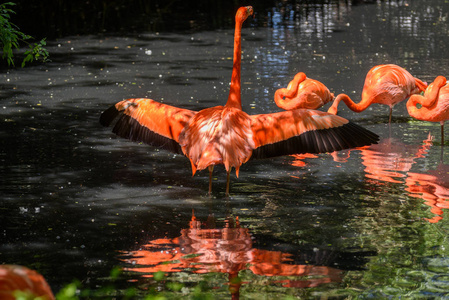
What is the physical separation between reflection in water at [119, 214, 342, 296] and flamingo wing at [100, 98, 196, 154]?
1162mm

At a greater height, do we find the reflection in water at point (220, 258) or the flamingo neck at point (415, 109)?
A: the flamingo neck at point (415, 109)

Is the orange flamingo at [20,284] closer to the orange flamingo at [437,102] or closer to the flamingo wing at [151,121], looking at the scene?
the flamingo wing at [151,121]

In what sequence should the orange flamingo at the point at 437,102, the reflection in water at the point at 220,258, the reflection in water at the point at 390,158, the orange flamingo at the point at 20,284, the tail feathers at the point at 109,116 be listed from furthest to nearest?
the orange flamingo at the point at 437,102 < the reflection in water at the point at 390,158 < the tail feathers at the point at 109,116 < the reflection in water at the point at 220,258 < the orange flamingo at the point at 20,284

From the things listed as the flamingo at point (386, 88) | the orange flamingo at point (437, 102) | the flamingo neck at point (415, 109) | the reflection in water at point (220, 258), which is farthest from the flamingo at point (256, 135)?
the flamingo at point (386, 88)

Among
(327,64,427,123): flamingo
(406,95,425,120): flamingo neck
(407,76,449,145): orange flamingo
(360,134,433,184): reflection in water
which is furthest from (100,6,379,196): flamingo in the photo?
(327,64,427,123): flamingo

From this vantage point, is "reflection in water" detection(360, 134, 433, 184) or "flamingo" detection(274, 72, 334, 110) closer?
"reflection in water" detection(360, 134, 433, 184)

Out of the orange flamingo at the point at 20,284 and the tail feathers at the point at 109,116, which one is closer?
the orange flamingo at the point at 20,284

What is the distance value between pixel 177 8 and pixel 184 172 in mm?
14223

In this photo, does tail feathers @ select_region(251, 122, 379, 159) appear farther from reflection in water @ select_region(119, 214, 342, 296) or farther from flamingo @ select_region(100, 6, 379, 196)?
reflection in water @ select_region(119, 214, 342, 296)

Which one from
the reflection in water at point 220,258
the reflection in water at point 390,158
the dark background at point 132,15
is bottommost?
the reflection in water at point 220,258

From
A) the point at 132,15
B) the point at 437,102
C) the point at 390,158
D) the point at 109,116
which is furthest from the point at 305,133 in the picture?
the point at 132,15

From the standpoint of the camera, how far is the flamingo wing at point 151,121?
6371 millimetres

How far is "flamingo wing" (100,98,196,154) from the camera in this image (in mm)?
6371

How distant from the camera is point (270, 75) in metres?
11.6
